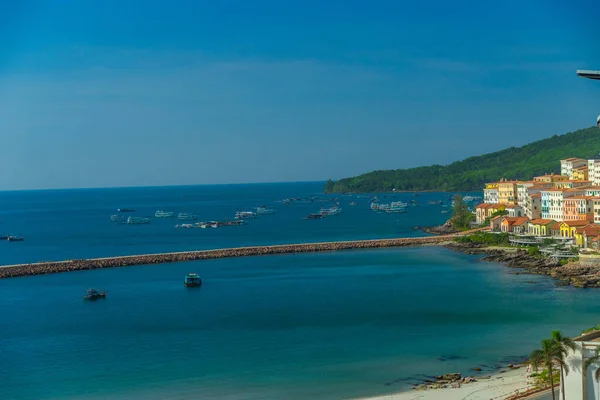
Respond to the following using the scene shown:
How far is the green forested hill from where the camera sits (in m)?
128

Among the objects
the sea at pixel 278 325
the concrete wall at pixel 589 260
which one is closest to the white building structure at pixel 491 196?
the sea at pixel 278 325

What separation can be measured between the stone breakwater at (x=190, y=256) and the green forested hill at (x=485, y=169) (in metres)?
75.5

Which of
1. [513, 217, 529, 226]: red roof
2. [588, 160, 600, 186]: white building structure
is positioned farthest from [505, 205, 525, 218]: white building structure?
[588, 160, 600, 186]: white building structure

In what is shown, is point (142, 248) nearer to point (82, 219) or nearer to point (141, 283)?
point (141, 283)

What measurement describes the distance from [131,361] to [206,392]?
4.06 metres

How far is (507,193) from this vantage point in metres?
54.0

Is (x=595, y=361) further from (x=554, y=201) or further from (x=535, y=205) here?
(x=535, y=205)

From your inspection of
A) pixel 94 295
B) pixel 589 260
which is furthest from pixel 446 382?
pixel 589 260

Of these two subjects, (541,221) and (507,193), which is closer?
(541,221)

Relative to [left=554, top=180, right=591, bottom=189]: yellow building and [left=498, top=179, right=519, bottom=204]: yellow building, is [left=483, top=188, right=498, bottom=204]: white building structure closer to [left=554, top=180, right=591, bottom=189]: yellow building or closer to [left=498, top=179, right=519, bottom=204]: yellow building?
[left=498, top=179, right=519, bottom=204]: yellow building

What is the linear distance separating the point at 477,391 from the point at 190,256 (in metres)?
30.5

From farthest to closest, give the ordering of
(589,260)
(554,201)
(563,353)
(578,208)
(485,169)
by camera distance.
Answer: (485,169), (554,201), (578,208), (589,260), (563,353)

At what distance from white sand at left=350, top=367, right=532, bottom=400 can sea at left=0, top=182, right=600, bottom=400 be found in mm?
837

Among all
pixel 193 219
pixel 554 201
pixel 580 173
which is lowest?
pixel 193 219
